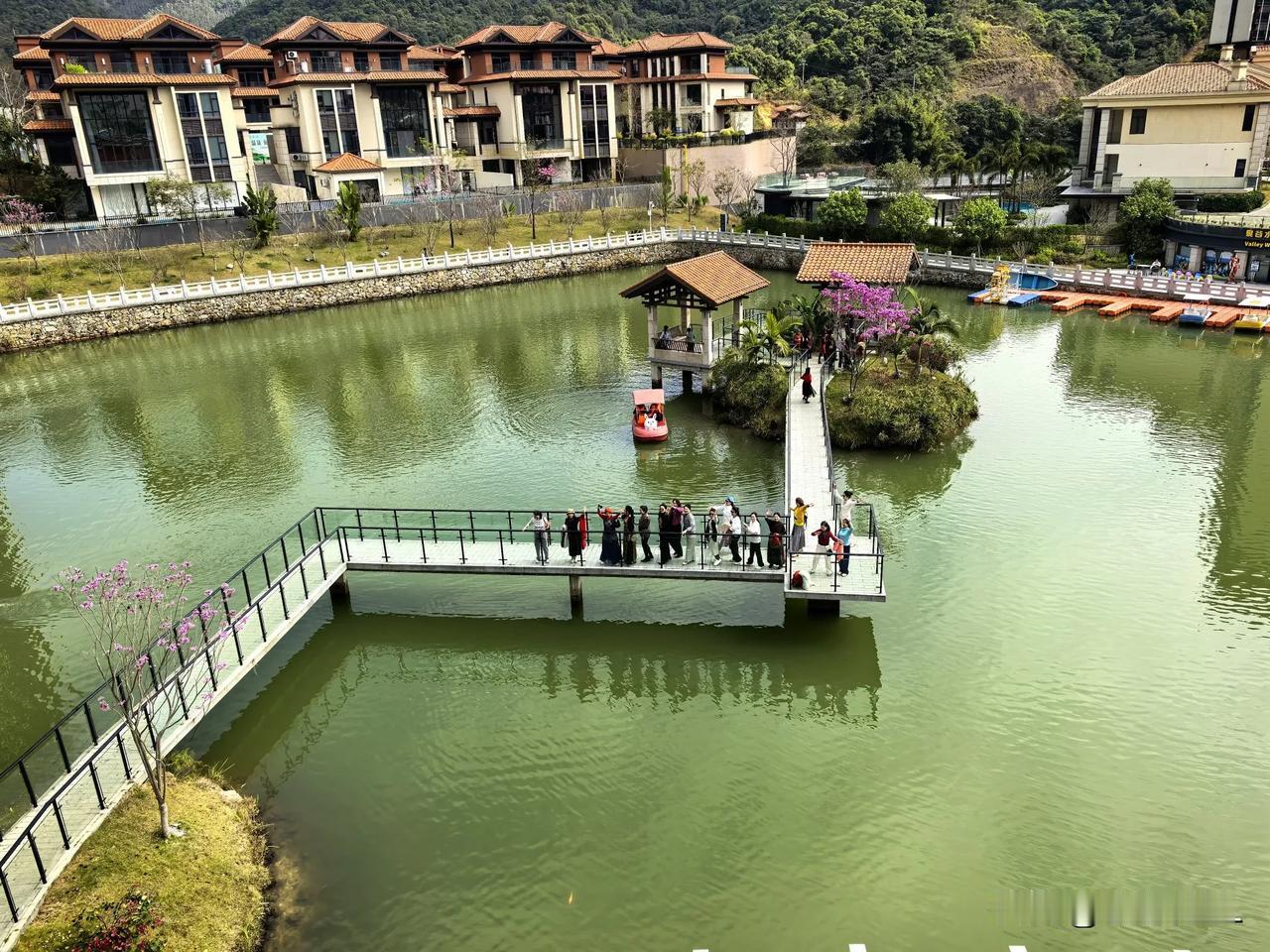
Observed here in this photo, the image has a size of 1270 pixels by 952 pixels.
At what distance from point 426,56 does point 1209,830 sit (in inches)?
3232

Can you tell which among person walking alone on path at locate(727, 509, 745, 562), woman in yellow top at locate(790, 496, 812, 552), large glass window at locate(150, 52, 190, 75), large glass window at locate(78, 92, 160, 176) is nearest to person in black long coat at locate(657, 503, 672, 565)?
person walking alone on path at locate(727, 509, 745, 562)

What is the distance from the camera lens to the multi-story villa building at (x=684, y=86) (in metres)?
82.7

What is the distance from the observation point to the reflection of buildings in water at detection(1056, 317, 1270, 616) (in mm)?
20562

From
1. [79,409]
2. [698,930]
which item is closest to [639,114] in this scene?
[79,409]

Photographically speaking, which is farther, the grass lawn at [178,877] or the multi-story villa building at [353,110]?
the multi-story villa building at [353,110]

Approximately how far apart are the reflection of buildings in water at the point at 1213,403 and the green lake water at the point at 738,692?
20 centimetres

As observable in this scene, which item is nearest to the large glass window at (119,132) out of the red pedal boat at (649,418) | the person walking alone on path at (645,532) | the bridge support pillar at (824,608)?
the red pedal boat at (649,418)

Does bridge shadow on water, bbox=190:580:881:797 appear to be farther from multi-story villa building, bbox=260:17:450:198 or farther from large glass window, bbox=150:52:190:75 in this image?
large glass window, bbox=150:52:190:75

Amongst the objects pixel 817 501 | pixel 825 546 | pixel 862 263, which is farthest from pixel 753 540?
pixel 862 263

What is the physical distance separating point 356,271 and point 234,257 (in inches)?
302

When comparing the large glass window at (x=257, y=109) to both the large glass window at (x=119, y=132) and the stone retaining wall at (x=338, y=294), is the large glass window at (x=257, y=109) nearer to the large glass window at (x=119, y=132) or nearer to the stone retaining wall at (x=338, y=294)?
the large glass window at (x=119, y=132)

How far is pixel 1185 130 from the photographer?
5419cm

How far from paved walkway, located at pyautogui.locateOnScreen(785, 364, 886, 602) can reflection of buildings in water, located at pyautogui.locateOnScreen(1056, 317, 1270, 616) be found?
24.0 feet

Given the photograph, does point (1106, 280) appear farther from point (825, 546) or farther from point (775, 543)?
point (775, 543)
